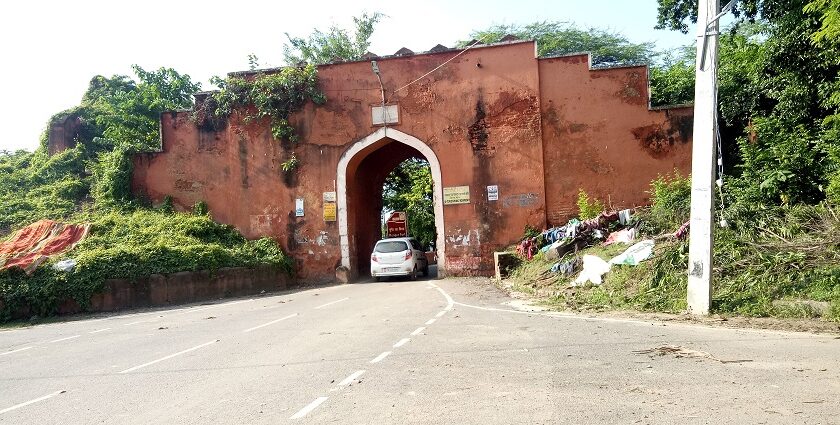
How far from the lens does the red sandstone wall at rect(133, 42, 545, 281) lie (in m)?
21.0

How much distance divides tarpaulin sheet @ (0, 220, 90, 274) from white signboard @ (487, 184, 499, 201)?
12110 millimetres

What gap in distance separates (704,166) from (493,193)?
1144 centimetres

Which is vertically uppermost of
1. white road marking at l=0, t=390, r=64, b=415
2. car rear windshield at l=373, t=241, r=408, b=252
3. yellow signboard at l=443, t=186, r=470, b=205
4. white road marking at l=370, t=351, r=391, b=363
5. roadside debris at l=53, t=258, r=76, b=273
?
yellow signboard at l=443, t=186, r=470, b=205

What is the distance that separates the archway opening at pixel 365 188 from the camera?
2162 centimetres

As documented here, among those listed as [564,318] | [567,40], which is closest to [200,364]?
[564,318]

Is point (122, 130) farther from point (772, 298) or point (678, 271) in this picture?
point (772, 298)

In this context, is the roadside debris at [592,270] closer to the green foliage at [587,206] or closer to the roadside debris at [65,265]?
the green foliage at [587,206]

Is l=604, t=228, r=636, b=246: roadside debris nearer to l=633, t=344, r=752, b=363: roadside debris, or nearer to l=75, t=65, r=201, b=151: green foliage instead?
l=633, t=344, r=752, b=363: roadside debris

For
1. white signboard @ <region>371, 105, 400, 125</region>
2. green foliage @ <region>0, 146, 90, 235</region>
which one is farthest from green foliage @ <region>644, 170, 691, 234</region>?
green foliage @ <region>0, 146, 90, 235</region>

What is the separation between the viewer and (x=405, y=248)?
20.8 metres

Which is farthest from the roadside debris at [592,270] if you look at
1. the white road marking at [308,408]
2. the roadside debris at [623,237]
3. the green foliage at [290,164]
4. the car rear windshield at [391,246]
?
the green foliage at [290,164]

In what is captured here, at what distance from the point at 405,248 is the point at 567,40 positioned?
797 inches

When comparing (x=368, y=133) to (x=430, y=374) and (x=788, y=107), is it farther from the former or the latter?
(x=430, y=374)

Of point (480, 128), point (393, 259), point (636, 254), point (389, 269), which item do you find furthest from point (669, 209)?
point (389, 269)
